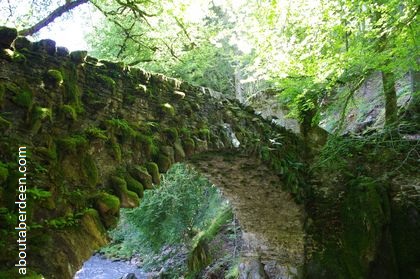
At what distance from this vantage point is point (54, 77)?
2568mm

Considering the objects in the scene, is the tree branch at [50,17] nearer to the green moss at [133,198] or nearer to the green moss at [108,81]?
the green moss at [108,81]

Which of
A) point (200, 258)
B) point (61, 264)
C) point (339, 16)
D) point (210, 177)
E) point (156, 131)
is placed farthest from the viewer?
point (200, 258)

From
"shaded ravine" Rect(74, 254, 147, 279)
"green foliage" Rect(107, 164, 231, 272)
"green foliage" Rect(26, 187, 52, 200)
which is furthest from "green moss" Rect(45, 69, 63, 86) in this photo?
"shaded ravine" Rect(74, 254, 147, 279)

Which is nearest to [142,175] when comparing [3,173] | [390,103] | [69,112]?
[69,112]

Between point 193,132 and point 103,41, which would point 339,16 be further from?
point 103,41

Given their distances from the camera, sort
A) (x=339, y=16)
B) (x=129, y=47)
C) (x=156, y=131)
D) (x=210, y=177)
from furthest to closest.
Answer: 1. (x=129, y=47)
2. (x=210, y=177)
3. (x=339, y=16)
4. (x=156, y=131)

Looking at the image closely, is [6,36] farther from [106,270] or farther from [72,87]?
[106,270]

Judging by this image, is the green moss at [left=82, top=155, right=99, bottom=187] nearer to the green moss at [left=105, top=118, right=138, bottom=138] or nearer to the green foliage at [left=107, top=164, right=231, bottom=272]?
the green moss at [left=105, top=118, right=138, bottom=138]

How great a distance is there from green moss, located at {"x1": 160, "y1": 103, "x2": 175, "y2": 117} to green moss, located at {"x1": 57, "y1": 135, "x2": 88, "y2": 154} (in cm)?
109

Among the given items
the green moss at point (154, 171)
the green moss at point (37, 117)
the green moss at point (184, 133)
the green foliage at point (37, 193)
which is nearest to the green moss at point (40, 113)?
the green moss at point (37, 117)

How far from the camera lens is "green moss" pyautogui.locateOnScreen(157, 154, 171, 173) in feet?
11.1

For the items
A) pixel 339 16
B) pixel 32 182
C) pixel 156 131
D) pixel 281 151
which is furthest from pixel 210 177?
pixel 32 182

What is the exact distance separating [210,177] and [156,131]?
2028mm

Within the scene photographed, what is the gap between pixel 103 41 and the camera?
761 cm
